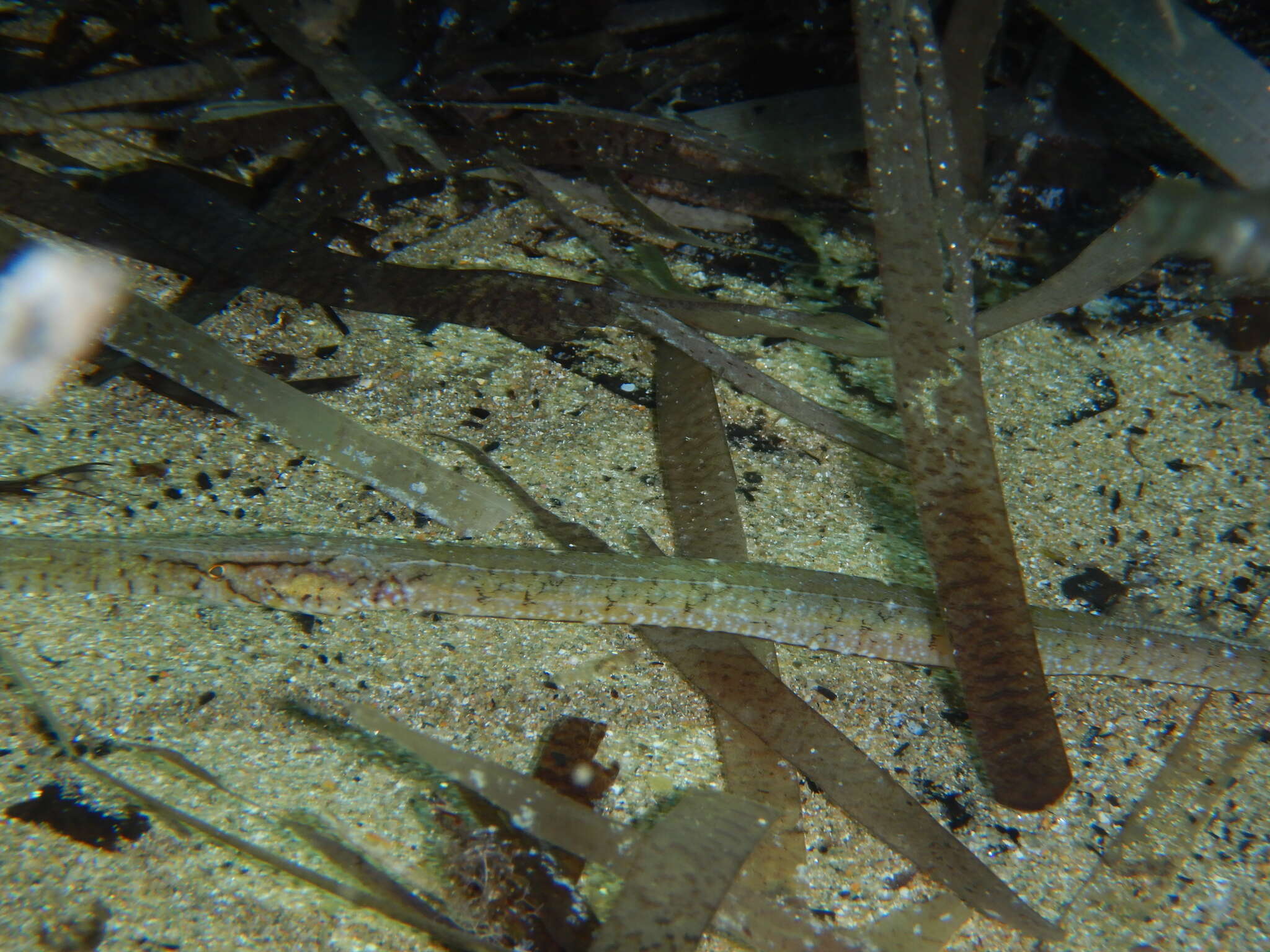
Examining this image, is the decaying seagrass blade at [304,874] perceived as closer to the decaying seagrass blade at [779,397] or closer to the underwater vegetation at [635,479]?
the underwater vegetation at [635,479]

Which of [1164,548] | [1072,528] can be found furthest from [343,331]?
[1164,548]

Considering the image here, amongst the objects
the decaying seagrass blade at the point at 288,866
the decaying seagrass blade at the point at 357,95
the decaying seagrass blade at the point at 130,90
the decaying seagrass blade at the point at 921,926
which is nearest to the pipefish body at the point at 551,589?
the decaying seagrass blade at the point at 288,866

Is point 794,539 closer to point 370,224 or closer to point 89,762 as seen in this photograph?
point 89,762

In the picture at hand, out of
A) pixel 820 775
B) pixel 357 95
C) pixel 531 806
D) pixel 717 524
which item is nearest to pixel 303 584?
pixel 531 806

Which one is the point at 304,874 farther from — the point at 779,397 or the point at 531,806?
the point at 779,397

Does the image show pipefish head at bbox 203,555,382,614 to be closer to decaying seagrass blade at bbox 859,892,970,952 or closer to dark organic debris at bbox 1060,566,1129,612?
decaying seagrass blade at bbox 859,892,970,952

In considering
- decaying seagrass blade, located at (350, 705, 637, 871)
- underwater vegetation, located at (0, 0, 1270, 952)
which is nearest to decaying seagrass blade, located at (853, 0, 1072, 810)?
underwater vegetation, located at (0, 0, 1270, 952)
